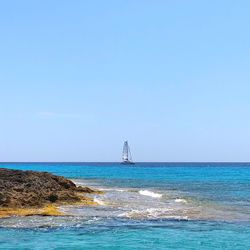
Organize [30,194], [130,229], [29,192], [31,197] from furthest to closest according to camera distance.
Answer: [29,192] → [30,194] → [31,197] → [130,229]

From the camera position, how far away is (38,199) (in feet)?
131

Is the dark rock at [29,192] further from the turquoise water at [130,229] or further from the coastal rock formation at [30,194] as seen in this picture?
the turquoise water at [130,229]

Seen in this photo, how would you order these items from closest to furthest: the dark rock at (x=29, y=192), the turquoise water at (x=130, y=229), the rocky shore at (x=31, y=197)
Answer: the turquoise water at (x=130, y=229)
the rocky shore at (x=31, y=197)
the dark rock at (x=29, y=192)

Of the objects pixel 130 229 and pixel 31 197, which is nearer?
pixel 130 229

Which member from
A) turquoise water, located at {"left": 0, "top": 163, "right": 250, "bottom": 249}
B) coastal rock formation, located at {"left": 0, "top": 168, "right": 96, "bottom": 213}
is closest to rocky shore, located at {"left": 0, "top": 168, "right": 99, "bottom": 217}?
coastal rock formation, located at {"left": 0, "top": 168, "right": 96, "bottom": 213}

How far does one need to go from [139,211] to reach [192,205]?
25.7 feet

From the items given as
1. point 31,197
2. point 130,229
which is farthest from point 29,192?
point 130,229

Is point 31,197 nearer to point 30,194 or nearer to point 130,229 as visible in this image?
point 30,194

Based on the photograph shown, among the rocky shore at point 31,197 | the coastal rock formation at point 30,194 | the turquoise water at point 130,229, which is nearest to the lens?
the turquoise water at point 130,229

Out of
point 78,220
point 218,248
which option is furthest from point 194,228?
point 78,220

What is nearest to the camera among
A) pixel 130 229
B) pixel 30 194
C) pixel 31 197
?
pixel 130 229

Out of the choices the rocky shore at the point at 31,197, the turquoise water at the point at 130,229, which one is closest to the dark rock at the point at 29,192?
the rocky shore at the point at 31,197

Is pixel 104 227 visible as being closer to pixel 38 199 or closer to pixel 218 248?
pixel 218 248

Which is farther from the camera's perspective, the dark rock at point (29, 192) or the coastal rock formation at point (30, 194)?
the dark rock at point (29, 192)
